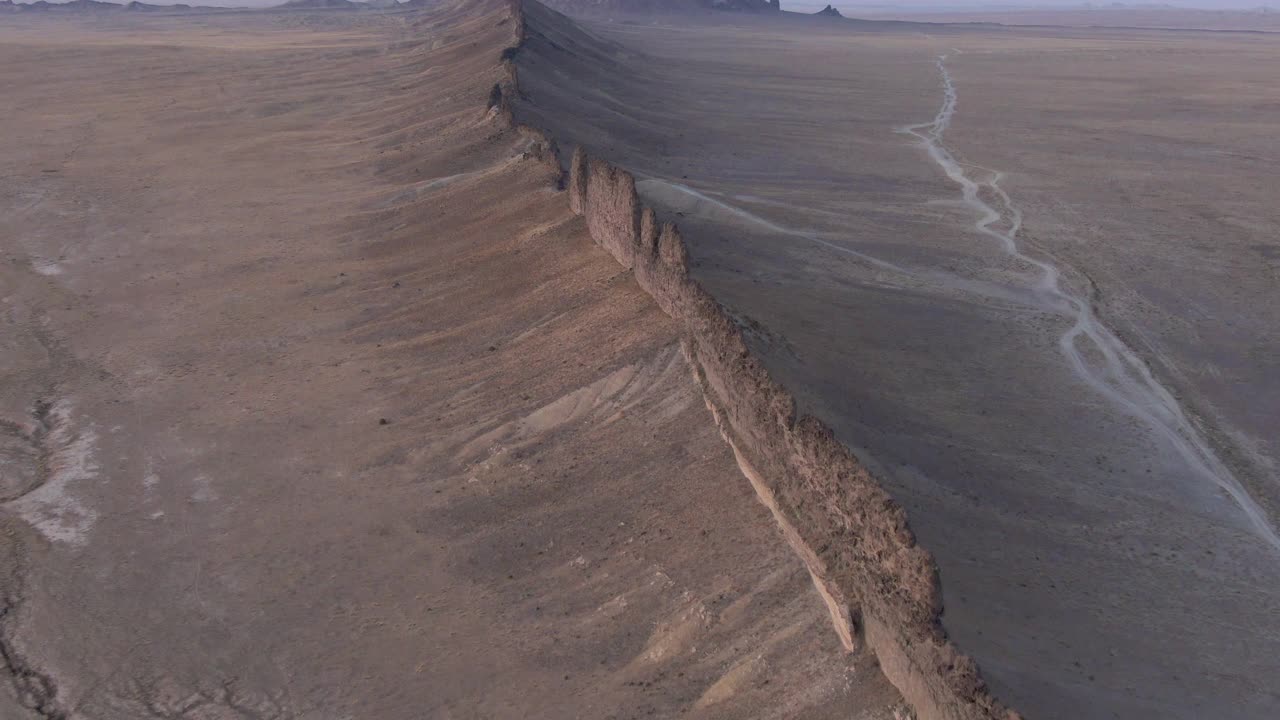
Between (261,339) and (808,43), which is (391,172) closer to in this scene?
(261,339)

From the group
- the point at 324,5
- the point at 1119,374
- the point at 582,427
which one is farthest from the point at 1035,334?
the point at 324,5

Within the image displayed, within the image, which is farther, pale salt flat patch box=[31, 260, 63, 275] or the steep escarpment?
pale salt flat patch box=[31, 260, 63, 275]

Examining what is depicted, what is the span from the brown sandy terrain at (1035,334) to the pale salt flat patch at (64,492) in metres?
8.94

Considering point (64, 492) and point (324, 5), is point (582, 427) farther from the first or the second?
point (324, 5)

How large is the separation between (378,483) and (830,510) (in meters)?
6.76

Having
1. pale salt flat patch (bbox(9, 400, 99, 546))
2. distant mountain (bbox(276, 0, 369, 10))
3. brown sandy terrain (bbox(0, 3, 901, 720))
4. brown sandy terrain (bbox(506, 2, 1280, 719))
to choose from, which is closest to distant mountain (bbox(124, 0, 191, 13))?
distant mountain (bbox(276, 0, 369, 10))

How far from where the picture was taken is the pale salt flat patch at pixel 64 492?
13.2 m

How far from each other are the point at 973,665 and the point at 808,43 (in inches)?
3469

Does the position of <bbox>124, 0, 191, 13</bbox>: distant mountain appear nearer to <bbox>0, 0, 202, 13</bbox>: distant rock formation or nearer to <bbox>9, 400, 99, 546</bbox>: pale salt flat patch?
<bbox>0, 0, 202, 13</bbox>: distant rock formation

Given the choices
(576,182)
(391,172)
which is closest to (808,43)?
(391,172)

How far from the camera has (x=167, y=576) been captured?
12.3 m

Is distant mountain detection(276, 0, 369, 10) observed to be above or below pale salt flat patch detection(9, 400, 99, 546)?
below

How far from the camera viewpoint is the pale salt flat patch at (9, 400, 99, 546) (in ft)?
43.5

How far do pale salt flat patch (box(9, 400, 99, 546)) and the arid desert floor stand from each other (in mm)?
62
